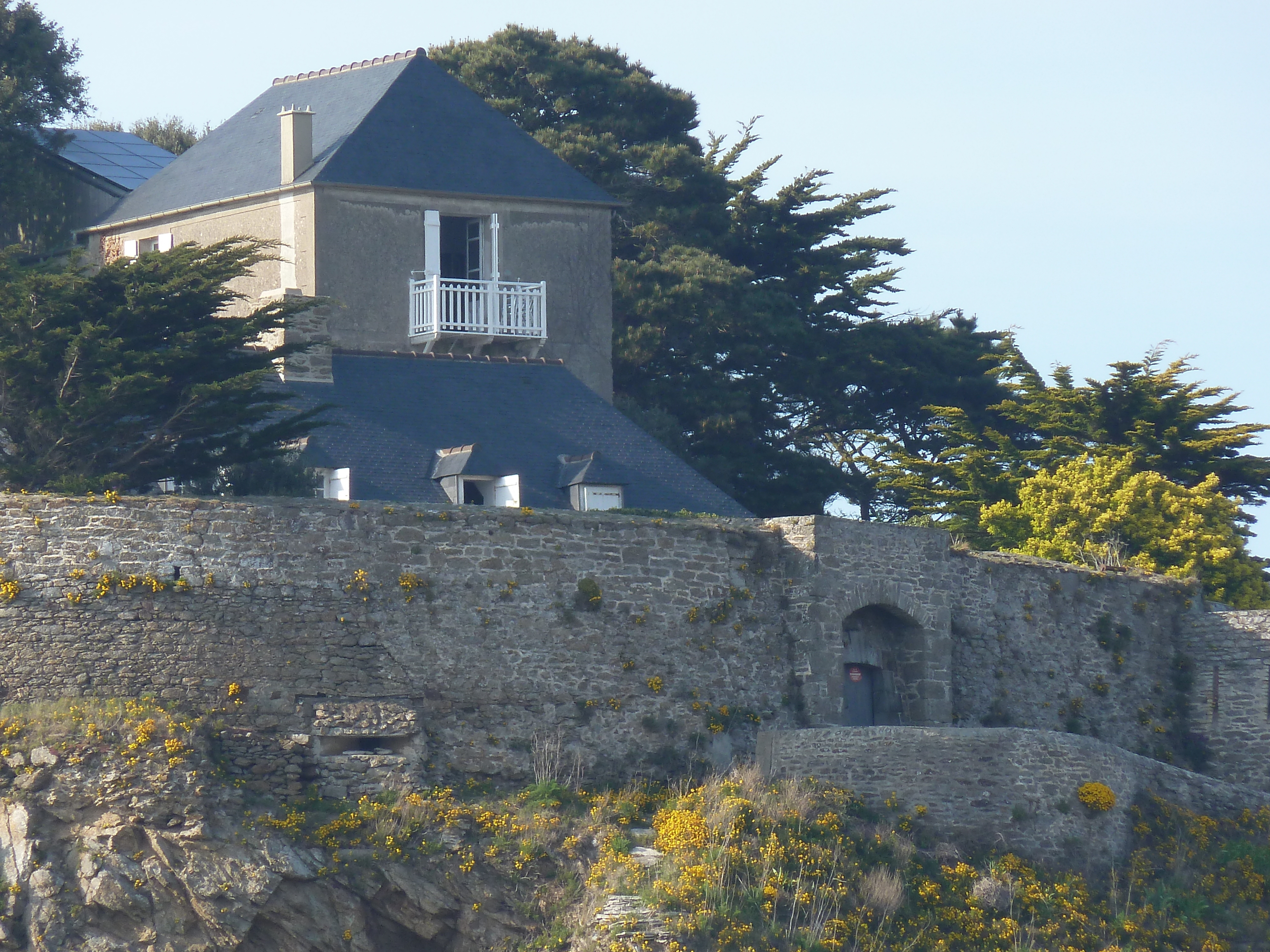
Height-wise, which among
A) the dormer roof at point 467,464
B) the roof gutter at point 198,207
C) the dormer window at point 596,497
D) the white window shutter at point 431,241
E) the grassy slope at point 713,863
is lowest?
the grassy slope at point 713,863

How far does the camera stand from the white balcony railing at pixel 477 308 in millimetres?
33031

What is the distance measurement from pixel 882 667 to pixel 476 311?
9123 millimetres

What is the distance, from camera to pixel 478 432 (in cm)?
2961

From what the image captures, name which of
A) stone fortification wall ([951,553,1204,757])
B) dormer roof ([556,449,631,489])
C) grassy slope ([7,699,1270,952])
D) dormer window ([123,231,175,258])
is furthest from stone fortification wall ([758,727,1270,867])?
dormer window ([123,231,175,258])

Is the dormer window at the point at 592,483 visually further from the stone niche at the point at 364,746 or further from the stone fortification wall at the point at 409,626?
the stone niche at the point at 364,746

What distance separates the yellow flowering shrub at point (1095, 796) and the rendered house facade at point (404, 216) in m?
11.7

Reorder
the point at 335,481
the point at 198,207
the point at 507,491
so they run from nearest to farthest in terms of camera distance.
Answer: the point at 335,481, the point at 507,491, the point at 198,207

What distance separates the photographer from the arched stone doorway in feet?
90.0

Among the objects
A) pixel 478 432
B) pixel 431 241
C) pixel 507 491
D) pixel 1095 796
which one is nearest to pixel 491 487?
pixel 507 491

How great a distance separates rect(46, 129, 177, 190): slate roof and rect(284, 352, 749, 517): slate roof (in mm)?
9565

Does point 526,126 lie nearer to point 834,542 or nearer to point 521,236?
point 521,236

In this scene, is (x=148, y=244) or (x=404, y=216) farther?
(x=148, y=244)

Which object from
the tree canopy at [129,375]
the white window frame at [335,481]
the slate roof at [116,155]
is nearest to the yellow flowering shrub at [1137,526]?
the white window frame at [335,481]

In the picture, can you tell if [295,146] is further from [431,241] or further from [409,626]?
[409,626]
